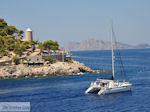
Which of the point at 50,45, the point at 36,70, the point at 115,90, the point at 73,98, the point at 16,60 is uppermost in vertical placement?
the point at 50,45

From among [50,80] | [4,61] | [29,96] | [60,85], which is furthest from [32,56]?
[29,96]

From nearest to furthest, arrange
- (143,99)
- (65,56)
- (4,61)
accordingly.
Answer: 1. (143,99)
2. (4,61)
3. (65,56)

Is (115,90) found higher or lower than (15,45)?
lower

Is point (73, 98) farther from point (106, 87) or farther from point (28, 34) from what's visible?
point (28, 34)

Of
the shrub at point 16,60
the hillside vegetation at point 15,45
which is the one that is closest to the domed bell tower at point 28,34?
the hillside vegetation at point 15,45

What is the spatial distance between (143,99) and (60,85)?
22.2 m

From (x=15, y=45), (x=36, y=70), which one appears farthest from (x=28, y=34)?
(x=36, y=70)

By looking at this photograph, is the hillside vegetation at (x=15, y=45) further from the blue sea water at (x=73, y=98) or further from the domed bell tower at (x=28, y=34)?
the blue sea water at (x=73, y=98)

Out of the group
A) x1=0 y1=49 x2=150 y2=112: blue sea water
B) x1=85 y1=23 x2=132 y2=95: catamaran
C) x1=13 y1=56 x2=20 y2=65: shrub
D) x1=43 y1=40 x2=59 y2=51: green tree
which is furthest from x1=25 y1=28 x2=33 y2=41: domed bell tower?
x1=85 y1=23 x2=132 y2=95: catamaran

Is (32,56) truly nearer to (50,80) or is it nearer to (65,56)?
(65,56)

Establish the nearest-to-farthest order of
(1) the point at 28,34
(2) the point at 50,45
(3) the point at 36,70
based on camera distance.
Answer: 1. (3) the point at 36,70
2. (2) the point at 50,45
3. (1) the point at 28,34

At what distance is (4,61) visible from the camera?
8719cm

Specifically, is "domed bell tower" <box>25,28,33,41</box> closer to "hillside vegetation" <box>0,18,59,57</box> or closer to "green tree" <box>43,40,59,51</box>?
"hillside vegetation" <box>0,18,59,57</box>

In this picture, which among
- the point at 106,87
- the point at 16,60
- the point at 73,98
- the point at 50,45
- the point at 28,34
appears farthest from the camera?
the point at 28,34
